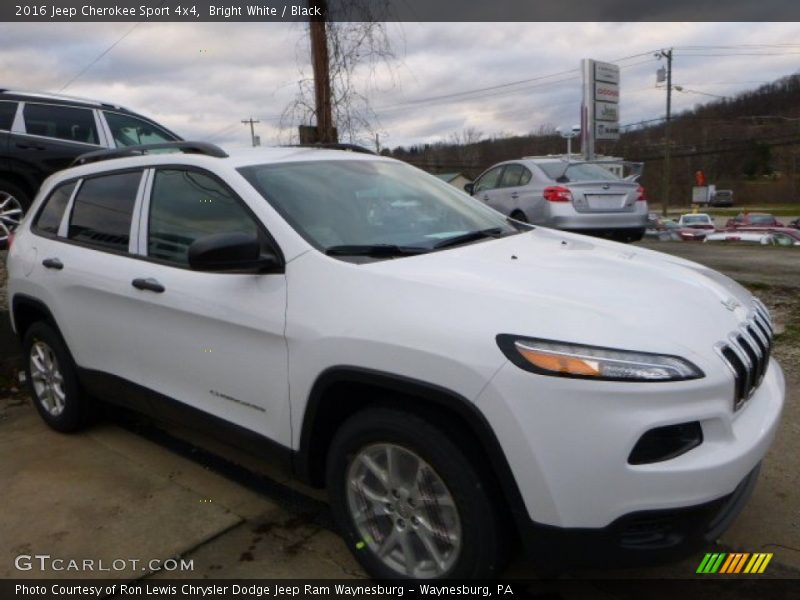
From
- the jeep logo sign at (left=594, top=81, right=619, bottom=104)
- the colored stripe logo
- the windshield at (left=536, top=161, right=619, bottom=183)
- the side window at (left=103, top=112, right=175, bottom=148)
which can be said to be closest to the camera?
the colored stripe logo

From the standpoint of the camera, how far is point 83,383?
396cm

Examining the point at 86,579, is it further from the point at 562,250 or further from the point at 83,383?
the point at 562,250

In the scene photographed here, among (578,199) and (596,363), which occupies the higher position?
(578,199)

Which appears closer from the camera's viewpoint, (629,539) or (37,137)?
(629,539)

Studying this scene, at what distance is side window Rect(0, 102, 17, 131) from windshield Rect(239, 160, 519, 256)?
6.41 m

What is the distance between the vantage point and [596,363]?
2.03 m

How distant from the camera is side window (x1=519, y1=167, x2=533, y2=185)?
9859 millimetres

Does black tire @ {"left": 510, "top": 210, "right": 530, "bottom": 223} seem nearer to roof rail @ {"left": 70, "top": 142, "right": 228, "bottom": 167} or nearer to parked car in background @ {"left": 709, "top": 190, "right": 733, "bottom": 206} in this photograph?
roof rail @ {"left": 70, "top": 142, "right": 228, "bottom": 167}

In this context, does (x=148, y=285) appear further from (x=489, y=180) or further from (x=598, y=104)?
(x=598, y=104)

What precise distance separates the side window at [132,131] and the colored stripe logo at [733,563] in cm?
800

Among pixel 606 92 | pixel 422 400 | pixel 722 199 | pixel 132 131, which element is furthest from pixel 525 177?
pixel 722 199

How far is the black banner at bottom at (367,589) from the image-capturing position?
2533 mm
